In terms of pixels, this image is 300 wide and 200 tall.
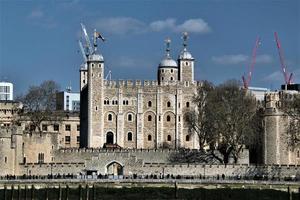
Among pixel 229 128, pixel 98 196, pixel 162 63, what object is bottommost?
pixel 98 196

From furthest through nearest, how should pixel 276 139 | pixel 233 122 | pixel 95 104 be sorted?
pixel 95 104 → pixel 276 139 → pixel 233 122

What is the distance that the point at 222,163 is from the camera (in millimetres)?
104750

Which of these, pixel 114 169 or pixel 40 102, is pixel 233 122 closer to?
pixel 114 169

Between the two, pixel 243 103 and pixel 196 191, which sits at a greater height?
pixel 243 103

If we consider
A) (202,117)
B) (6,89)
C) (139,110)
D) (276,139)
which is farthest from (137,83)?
(6,89)

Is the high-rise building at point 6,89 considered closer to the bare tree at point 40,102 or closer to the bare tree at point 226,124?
the bare tree at point 40,102

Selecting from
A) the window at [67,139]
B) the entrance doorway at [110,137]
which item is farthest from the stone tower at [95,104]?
the window at [67,139]

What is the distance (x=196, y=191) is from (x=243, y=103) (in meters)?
24.5

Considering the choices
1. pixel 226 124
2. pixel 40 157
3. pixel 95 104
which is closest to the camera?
pixel 40 157

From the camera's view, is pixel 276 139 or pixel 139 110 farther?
pixel 139 110

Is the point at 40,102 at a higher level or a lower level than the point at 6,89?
lower

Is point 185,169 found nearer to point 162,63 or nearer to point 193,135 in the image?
point 193,135

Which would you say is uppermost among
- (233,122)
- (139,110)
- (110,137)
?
(139,110)

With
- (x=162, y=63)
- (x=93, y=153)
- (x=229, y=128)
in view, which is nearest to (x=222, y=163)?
(x=229, y=128)
